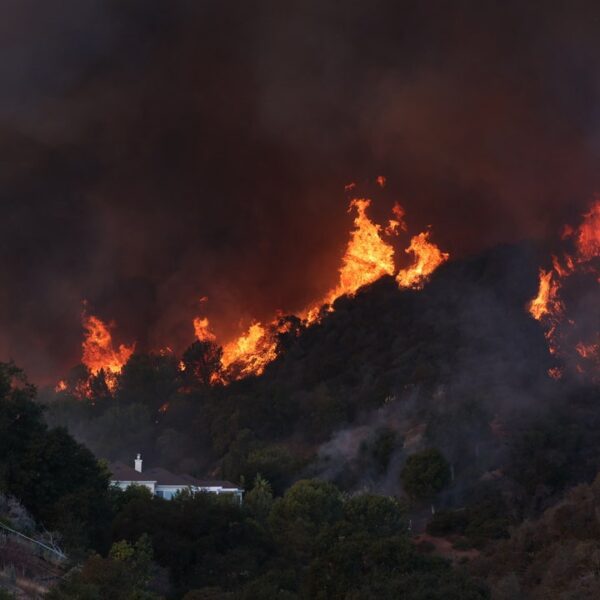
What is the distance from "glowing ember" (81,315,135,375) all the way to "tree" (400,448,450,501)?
4379 centimetres

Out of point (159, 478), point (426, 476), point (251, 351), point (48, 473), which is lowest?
point (48, 473)

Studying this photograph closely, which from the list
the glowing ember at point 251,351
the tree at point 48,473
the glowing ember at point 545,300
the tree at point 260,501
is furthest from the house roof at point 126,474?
the glowing ember at point 545,300

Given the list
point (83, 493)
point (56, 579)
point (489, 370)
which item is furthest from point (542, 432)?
point (56, 579)

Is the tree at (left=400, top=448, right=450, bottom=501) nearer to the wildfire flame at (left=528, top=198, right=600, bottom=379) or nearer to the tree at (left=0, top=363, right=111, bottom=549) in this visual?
the wildfire flame at (left=528, top=198, right=600, bottom=379)

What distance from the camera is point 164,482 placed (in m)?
78.6

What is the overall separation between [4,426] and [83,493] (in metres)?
4.77

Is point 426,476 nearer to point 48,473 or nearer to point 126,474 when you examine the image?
point 126,474

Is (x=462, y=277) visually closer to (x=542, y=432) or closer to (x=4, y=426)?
(x=542, y=432)

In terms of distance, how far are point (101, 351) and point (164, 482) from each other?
133 ft

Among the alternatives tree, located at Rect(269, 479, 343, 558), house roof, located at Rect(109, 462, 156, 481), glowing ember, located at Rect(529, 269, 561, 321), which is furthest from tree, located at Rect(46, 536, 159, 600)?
glowing ember, located at Rect(529, 269, 561, 321)

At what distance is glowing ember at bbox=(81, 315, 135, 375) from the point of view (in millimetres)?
116312

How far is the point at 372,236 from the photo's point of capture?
360ft

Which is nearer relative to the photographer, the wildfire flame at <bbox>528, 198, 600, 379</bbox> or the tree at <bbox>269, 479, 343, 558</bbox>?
the tree at <bbox>269, 479, 343, 558</bbox>

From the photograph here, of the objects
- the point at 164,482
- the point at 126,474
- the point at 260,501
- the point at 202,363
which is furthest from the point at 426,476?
the point at 202,363
